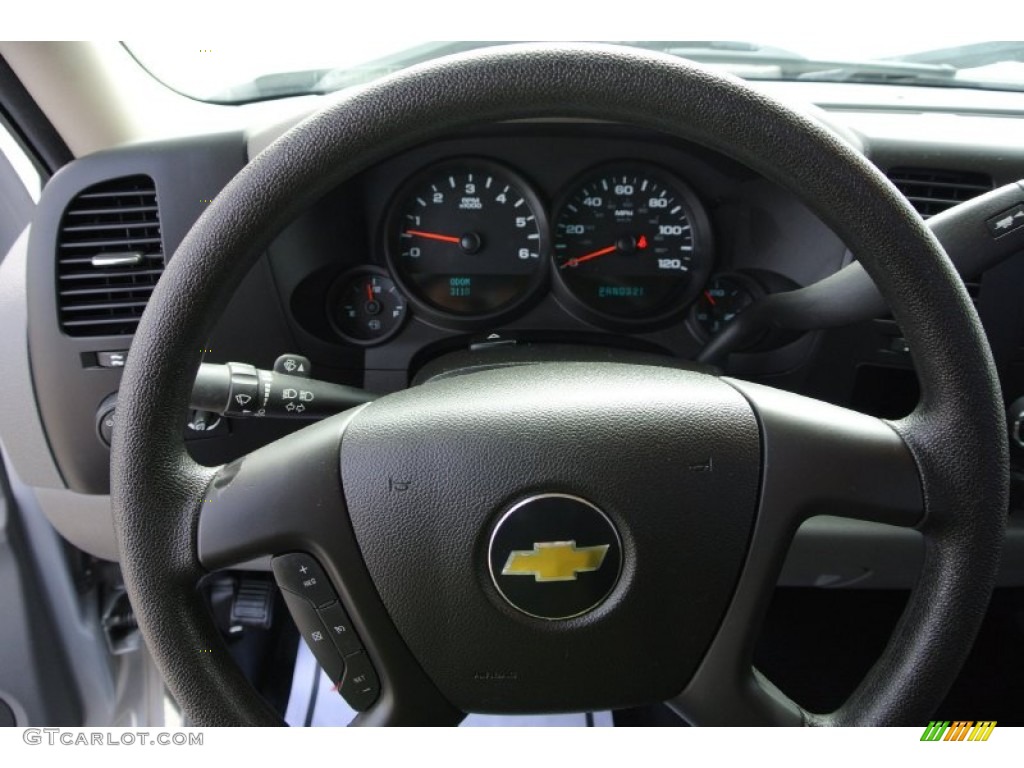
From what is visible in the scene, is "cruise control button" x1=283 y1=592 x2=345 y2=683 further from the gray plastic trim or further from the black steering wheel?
the gray plastic trim

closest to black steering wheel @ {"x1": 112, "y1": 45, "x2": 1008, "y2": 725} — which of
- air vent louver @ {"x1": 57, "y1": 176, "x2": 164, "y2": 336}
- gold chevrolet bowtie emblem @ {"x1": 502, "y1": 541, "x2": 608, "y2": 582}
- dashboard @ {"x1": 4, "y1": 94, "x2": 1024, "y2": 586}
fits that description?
gold chevrolet bowtie emblem @ {"x1": 502, "y1": 541, "x2": 608, "y2": 582}

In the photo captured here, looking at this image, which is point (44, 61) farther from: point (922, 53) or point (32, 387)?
point (922, 53)

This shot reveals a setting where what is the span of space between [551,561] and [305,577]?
0.76 ft

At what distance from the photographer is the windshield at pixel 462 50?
1538 millimetres

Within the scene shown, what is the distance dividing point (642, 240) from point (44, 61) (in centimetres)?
102

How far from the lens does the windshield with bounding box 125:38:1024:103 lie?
1.54 meters

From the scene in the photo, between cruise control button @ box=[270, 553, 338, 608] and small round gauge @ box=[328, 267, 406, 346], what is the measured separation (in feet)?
2.54

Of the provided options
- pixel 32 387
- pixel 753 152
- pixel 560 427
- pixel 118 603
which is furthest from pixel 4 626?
pixel 753 152

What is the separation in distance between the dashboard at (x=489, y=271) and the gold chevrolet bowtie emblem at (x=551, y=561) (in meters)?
0.55

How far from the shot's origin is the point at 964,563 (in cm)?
78
